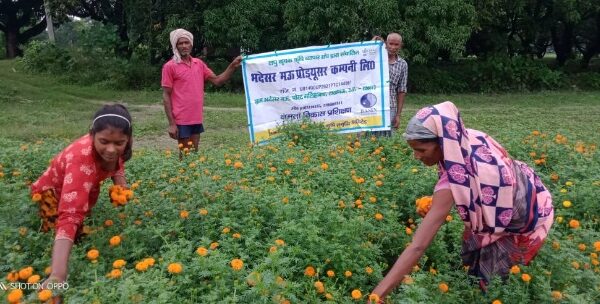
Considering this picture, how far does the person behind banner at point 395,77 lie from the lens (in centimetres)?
607

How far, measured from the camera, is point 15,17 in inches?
1061

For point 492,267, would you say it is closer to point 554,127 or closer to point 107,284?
point 107,284

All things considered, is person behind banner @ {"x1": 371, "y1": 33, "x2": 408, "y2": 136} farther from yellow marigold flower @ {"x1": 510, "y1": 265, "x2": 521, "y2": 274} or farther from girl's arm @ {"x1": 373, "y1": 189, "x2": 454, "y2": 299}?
girl's arm @ {"x1": 373, "y1": 189, "x2": 454, "y2": 299}

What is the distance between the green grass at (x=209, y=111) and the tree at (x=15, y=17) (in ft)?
35.6

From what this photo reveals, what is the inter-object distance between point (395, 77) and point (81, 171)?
14.3 ft

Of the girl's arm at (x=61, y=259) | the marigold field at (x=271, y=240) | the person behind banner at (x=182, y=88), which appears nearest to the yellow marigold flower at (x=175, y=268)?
the marigold field at (x=271, y=240)

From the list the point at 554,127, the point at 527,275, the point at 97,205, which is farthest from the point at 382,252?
the point at 554,127

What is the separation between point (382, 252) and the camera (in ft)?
9.82

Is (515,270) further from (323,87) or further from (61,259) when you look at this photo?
(323,87)

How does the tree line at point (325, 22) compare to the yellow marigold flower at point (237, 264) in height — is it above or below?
above

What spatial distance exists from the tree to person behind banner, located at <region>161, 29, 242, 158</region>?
23.7 metres

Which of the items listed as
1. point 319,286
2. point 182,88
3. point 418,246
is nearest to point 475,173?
point 418,246

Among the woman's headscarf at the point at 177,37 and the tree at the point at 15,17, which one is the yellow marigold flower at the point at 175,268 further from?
the tree at the point at 15,17

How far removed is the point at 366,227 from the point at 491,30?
1709cm
